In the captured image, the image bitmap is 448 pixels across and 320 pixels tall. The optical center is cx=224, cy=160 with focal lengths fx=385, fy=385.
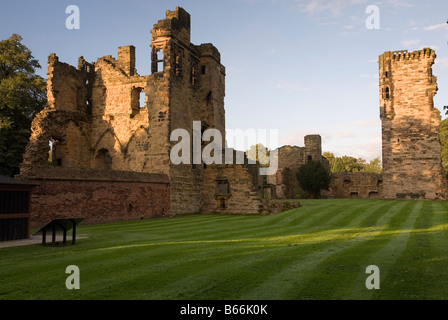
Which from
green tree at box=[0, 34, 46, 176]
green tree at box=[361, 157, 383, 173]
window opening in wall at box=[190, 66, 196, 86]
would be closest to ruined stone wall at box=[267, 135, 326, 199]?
window opening in wall at box=[190, 66, 196, 86]

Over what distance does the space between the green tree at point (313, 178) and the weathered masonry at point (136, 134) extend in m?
12.4

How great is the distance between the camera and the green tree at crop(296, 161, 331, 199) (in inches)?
1509

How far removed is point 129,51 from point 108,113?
512 cm

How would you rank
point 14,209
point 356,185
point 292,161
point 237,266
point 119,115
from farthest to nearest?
point 292,161
point 356,185
point 119,115
point 14,209
point 237,266

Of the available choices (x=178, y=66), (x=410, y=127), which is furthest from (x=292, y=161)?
(x=178, y=66)

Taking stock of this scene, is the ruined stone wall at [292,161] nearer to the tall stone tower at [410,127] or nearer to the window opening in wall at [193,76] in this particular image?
the tall stone tower at [410,127]

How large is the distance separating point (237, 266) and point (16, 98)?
26.0 meters

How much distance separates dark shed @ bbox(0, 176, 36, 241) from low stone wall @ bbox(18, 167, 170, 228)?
2.95 metres

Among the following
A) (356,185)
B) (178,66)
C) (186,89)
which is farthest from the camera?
(356,185)

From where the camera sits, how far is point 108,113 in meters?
29.1

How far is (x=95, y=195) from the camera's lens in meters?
18.2

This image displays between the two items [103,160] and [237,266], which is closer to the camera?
[237,266]

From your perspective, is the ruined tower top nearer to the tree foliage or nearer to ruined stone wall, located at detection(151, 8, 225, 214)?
ruined stone wall, located at detection(151, 8, 225, 214)

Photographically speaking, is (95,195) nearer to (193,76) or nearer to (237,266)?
(237,266)
